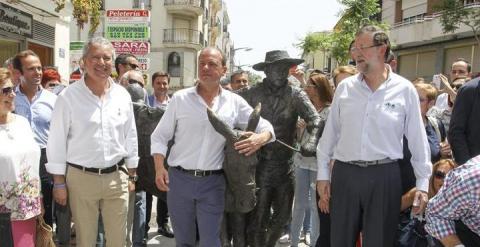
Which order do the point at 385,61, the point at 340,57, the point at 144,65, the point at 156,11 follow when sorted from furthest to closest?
the point at 156,11
the point at 340,57
the point at 144,65
the point at 385,61

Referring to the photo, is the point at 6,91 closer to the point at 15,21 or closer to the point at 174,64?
the point at 15,21

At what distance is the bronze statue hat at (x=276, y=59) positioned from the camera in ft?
14.0

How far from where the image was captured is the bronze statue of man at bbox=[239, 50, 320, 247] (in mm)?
4297

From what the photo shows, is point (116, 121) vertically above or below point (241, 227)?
above

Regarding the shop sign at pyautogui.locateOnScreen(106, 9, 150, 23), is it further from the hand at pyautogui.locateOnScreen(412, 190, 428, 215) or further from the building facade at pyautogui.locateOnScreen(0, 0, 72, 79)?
the hand at pyautogui.locateOnScreen(412, 190, 428, 215)

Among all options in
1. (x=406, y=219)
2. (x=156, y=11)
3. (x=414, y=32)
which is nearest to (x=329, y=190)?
(x=406, y=219)

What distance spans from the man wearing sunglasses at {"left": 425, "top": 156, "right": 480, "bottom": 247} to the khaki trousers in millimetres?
2328

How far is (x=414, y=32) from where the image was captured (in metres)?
28.6

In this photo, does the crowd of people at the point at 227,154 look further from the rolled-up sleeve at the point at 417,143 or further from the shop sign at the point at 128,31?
the shop sign at the point at 128,31

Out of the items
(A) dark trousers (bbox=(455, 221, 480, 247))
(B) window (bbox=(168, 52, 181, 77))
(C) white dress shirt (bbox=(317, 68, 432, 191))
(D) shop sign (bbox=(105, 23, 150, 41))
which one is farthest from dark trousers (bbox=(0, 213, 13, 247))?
(B) window (bbox=(168, 52, 181, 77))

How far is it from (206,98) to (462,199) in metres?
2.03

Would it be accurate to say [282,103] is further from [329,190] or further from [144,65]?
[144,65]

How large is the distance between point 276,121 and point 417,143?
135 cm

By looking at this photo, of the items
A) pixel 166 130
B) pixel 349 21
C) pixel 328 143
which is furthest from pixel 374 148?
pixel 349 21
